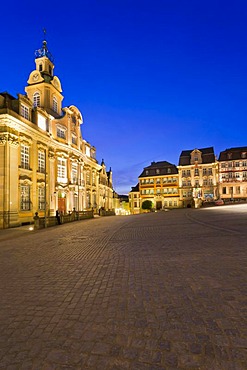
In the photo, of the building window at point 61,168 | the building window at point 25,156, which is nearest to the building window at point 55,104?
the building window at point 61,168

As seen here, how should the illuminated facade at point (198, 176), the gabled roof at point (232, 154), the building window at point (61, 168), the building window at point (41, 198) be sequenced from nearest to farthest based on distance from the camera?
the building window at point (41, 198)
the building window at point (61, 168)
the illuminated facade at point (198, 176)
the gabled roof at point (232, 154)

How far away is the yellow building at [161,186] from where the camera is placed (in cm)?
6556

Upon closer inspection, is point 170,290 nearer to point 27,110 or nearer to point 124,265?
point 124,265

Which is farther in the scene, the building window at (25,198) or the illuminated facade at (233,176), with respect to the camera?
the illuminated facade at (233,176)

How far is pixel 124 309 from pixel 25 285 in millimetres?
2684

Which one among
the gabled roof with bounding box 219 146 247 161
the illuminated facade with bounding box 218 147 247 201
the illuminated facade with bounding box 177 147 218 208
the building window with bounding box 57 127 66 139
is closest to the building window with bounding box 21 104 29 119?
the building window with bounding box 57 127 66 139

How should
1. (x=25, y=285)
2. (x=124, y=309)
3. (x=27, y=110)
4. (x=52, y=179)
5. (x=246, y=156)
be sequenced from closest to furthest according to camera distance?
(x=124, y=309)
(x=25, y=285)
(x=27, y=110)
(x=52, y=179)
(x=246, y=156)

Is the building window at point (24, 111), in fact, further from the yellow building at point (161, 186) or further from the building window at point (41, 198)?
the yellow building at point (161, 186)

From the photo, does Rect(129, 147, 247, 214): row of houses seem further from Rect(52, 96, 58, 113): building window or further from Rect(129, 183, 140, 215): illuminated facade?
Rect(52, 96, 58, 113): building window

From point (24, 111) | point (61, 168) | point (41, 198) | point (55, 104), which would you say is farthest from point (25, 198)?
point (55, 104)

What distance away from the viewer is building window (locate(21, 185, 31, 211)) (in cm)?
2477

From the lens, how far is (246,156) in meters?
61.3

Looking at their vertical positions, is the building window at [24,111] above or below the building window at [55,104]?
below

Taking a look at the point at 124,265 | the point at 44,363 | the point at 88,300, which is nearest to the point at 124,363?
the point at 44,363
